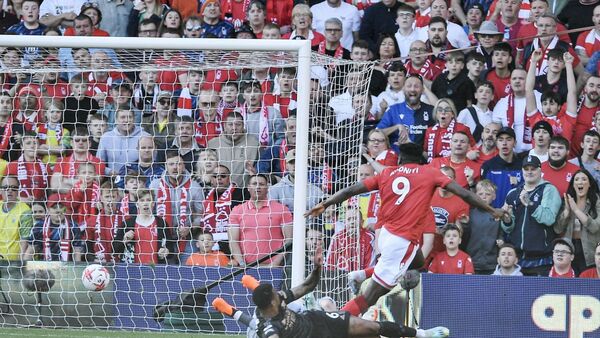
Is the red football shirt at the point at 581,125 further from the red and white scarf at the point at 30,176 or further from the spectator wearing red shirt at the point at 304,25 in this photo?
the red and white scarf at the point at 30,176

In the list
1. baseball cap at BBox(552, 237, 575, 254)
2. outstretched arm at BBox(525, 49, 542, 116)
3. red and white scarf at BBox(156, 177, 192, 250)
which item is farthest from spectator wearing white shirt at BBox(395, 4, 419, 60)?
baseball cap at BBox(552, 237, 575, 254)

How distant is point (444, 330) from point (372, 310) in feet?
5.51

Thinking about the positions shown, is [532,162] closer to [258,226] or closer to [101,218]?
[258,226]

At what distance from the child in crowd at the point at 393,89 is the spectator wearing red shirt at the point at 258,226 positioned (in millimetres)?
2330

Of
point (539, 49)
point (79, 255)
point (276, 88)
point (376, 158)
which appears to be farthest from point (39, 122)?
point (539, 49)

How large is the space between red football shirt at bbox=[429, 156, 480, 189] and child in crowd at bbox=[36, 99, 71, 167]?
4512mm

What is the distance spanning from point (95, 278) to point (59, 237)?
1.90 m

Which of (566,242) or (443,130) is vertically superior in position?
(443,130)

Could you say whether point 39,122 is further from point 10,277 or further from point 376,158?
point 376,158

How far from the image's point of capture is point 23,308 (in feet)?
47.2

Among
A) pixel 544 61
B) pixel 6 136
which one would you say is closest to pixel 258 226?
pixel 6 136

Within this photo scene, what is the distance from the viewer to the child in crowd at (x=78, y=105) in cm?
1570

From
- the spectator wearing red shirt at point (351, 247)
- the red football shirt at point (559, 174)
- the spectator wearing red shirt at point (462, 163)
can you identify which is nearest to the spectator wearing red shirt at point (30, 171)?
the spectator wearing red shirt at point (351, 247)

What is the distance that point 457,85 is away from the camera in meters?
15.8
